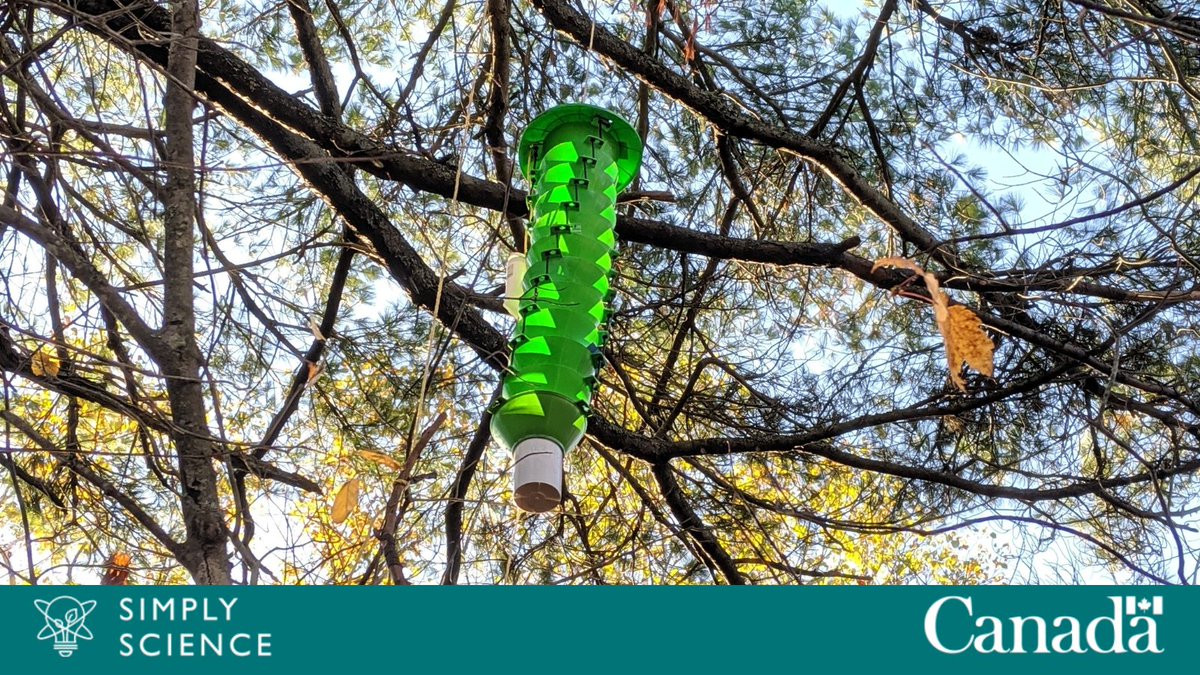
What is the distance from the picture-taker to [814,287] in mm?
3334

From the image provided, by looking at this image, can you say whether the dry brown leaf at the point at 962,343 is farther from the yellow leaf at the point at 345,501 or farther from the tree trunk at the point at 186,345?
the tree trunk at the point at 186,345

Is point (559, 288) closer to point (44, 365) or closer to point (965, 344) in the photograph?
point (965, 344)

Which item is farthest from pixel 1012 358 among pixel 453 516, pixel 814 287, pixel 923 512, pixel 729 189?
pixel 453 516

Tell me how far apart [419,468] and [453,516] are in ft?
0.42

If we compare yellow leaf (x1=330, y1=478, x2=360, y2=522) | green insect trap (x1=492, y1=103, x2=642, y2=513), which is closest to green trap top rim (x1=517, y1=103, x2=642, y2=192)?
green insect trap (x1=492, y1=103, x2=642, y2=513)

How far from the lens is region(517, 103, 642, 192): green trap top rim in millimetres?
1897

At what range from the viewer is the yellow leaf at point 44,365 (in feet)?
5.62

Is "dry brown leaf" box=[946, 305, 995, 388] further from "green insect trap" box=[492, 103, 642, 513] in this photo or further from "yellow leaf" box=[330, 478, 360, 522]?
"yellow leaf" box=[330, 478, 360, 522]
